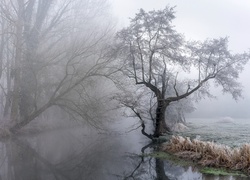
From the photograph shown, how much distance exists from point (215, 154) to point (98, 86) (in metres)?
15.0

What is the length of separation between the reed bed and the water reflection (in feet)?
2.82

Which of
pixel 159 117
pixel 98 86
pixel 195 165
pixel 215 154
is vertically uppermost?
pixel 98 86

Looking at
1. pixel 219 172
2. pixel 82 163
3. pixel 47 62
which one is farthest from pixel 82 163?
pixel 47 62

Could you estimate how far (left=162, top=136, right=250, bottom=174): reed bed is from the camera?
9.83m

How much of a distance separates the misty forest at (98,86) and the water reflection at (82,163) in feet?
0.15

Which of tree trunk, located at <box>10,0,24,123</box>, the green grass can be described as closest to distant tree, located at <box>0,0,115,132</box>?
tree trunk, located at <box>10,0,24,123</box>

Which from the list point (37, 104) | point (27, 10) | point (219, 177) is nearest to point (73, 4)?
point (27, 10)

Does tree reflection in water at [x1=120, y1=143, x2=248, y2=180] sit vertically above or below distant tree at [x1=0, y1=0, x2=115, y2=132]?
below

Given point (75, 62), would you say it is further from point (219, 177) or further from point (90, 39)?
point (219, 177)

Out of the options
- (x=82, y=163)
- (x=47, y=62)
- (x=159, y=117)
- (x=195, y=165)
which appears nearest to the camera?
(x=195, y=165)

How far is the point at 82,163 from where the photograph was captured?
39.3 ft

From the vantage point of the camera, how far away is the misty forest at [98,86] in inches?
512

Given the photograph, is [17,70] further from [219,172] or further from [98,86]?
[219,172]

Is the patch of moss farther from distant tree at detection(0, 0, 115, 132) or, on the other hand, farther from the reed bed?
distant tree at detection(0, 0, 115, 132)
